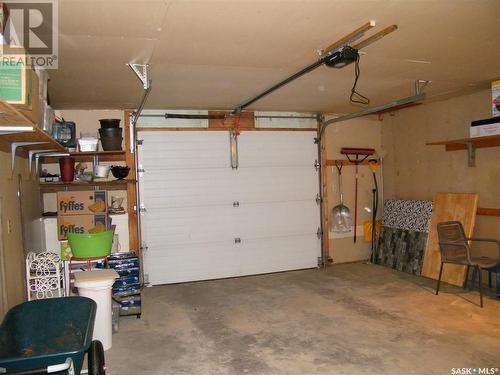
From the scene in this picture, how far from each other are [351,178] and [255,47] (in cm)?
381

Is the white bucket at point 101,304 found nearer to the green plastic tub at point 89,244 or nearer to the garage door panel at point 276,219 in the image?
the green plastic tub at point 89,244

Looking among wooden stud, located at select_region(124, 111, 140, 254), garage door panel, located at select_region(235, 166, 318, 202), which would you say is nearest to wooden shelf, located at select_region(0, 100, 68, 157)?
wooden stud, located at select_region(124, 111, 140, 254)

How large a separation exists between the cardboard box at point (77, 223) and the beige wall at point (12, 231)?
24.1 inches

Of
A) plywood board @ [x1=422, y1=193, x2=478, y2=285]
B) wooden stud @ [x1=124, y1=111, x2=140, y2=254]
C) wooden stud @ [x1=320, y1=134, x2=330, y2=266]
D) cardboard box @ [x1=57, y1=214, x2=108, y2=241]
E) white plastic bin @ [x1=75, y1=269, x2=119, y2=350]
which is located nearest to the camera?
white plastic bin @ [x1=75, y1=269, x2=119, y2=350]

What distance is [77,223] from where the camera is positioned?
4.47 m

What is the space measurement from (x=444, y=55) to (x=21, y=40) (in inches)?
126

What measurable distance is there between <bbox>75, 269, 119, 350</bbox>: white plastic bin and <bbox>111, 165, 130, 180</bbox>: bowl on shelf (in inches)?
68.1

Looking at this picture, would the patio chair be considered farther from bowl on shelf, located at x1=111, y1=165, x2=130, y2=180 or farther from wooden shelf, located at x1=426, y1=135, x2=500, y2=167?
bowl on shelf, located at x1=111, y1=165, x2=130, y2=180

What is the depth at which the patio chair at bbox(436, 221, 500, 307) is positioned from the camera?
4125mm

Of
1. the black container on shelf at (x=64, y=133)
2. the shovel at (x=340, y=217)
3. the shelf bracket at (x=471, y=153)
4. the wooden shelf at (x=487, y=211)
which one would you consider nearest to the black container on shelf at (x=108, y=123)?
the black container on shelf at (x=64, y=133)

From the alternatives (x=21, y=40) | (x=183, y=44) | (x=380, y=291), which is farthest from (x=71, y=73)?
(x=380, y=291)

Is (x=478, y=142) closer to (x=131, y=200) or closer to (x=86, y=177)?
(x=131, y=200)

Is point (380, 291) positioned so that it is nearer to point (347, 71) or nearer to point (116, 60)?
point (347, 71)

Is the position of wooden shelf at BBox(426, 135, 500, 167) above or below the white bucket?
above
